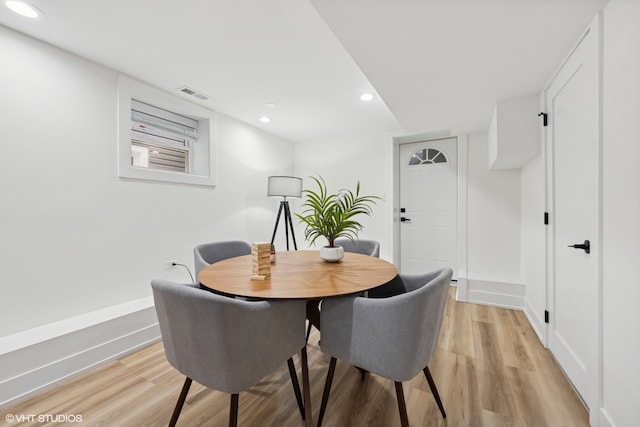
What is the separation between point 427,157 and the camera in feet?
12.7

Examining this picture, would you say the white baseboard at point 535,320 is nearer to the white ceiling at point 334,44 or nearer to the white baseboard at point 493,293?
the white baseboard at point 493,293

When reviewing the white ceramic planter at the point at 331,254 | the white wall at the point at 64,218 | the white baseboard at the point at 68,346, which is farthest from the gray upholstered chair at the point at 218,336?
the white wall at the point at 64,218

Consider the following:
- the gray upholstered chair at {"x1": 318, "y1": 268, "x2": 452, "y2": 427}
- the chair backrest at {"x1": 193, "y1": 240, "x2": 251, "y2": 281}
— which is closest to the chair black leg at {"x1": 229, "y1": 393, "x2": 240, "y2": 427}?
the gray upholstered chair at {"x1": 318, "y1": 268, "x2": 452, "y2": 427}

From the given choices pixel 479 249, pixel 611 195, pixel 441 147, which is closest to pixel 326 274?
pixel 611 195

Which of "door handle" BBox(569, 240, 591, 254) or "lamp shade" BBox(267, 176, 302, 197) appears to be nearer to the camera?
"door handle" BBox(569, 240, 591, 254)

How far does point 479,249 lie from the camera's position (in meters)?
3.28

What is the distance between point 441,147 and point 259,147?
8.49ft

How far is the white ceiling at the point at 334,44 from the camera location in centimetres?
134

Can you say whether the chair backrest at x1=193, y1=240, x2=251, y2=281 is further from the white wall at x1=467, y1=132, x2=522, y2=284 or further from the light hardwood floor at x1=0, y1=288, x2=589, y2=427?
the white wall at x1=467, y1=132, x2=522, y2=284

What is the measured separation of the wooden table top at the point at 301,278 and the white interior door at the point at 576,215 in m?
1.04

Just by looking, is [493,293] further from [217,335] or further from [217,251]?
[217,335]

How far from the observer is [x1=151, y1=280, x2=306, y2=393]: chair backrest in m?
0.98

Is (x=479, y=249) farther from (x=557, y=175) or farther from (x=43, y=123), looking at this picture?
(x=43, y=123)

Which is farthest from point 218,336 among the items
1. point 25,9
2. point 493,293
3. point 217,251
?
point 493,293
